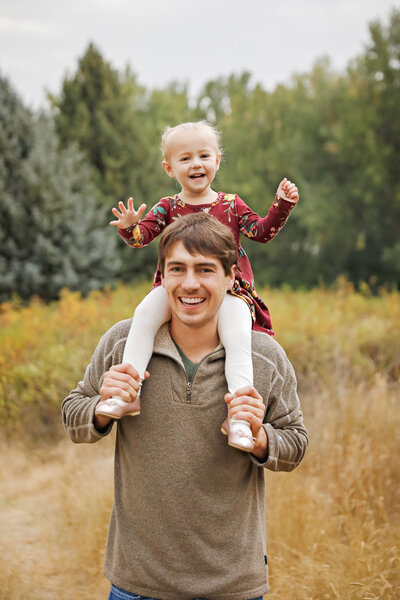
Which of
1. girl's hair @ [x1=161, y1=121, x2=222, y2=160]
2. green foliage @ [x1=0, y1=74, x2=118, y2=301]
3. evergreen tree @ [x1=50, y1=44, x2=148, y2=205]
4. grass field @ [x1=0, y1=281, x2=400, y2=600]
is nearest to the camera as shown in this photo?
girl's hair @ [x1=161, y1=121, x2=222, y2=160]

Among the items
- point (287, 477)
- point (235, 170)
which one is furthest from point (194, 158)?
point (235, 170)

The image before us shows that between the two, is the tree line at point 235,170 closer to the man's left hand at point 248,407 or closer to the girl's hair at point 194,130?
the girl's hair at point 194,130

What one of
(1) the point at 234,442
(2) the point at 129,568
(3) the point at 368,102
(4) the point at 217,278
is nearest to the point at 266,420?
(1) the point at 234,442

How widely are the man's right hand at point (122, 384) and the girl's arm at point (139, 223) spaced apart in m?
0.64

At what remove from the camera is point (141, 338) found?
2127 millimetres

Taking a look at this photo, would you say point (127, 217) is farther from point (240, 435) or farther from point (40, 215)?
point (40, 215)

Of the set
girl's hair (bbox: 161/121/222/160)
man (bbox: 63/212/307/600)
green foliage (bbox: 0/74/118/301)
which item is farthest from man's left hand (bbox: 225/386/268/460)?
green foliage (bbox: 0/74/118/301)

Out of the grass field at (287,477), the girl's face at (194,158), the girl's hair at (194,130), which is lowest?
the grass field at (287,477)

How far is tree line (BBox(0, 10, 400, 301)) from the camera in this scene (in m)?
11.5

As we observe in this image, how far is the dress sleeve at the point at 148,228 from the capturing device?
2504 mm

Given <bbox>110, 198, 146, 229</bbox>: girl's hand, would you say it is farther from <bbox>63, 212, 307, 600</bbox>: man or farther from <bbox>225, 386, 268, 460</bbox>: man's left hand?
<bbox>225, 386, 268, 460</bbox>: man's left hand

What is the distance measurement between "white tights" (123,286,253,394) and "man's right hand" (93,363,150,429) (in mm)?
96

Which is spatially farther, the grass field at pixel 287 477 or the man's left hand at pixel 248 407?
the grass field at pixel 287 477

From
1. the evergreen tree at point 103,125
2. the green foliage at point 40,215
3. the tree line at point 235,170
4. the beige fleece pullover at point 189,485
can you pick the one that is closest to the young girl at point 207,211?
the beige fleece pullover at point 189,485
